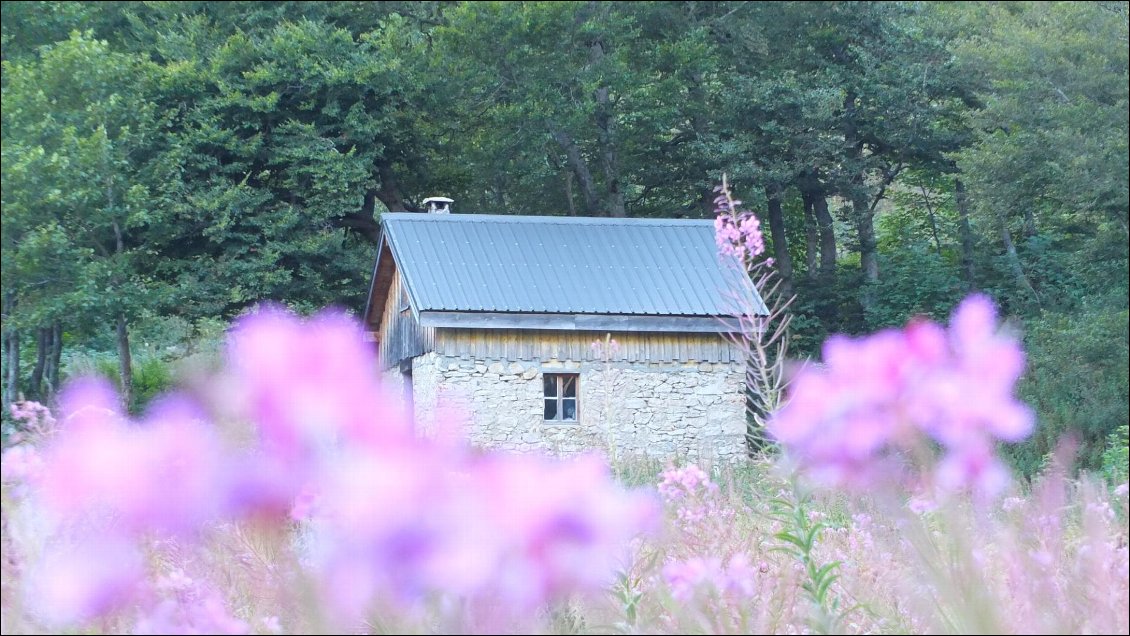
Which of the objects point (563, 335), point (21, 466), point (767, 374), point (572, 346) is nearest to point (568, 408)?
point (572, 346)

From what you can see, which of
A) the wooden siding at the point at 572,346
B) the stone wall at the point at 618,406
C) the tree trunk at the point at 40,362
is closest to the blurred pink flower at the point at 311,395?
the stone wall at the point at 618,406

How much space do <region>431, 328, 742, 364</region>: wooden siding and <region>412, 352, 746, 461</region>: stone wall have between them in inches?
4.4

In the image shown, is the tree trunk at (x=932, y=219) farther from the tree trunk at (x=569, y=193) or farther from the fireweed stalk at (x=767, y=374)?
the fireweed stalk at (x=767, y=374)

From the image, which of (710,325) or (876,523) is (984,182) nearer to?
(710,325)

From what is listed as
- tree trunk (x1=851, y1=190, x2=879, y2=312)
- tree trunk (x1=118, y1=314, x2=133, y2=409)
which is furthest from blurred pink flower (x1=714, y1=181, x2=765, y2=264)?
tree trunk (x1=851, y1=190, x2=879, y2=312)

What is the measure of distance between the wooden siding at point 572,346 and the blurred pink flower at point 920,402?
48.6 ft

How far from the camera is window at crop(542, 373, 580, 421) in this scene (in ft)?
57.7

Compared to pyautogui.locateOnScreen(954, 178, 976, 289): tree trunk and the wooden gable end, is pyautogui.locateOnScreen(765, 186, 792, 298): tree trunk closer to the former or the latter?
pyautogui.locateOnScreen(954, 178, 976, 289): tree trunk

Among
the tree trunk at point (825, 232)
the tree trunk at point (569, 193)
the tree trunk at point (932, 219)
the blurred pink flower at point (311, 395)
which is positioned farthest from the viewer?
the tree trunk at point (932, 219)

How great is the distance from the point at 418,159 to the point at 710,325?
11.9 m

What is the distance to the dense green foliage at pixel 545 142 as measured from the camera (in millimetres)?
20453

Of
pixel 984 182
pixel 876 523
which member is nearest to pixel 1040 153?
pixel 984 182

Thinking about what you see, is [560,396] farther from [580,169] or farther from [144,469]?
[144,469]

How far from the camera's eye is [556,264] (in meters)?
18.5
